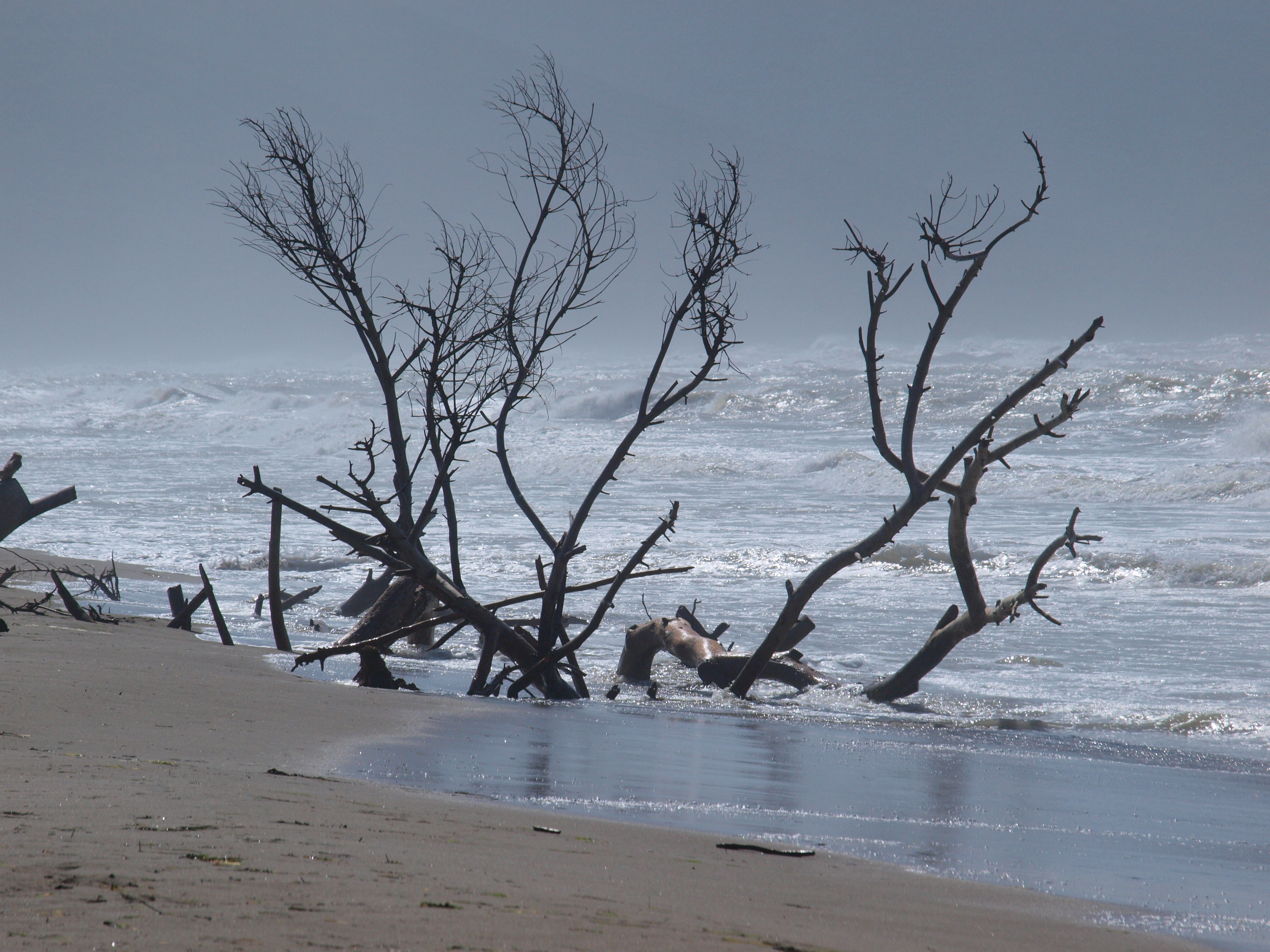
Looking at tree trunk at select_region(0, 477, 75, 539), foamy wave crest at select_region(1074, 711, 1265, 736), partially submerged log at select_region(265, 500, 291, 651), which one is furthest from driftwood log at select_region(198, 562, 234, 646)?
foamy wave crest at select_region(1074, 711, 1265, 736)

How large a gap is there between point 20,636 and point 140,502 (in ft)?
62.2

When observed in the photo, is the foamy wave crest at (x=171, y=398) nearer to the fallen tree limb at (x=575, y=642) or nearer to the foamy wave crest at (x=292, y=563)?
the foamy wave crest at (x=292, y=563)

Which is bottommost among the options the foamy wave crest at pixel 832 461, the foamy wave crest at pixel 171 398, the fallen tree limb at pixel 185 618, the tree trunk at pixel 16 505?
the fallen tree limb at pixel 185 618

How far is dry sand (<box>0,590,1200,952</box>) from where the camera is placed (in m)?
1.64

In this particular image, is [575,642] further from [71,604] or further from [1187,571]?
[1187,571]

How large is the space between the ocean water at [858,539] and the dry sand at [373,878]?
0.49 m

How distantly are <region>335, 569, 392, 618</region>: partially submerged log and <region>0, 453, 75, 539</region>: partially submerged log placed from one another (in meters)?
2.92

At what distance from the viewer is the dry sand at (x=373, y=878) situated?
5.40ft

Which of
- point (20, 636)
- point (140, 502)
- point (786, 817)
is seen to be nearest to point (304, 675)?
point (20, 636)

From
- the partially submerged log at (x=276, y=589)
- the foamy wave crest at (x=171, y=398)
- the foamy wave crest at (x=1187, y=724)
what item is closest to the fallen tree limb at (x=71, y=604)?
the partially submerged log at (x=276, y=589)

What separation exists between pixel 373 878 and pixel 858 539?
58.2 ft

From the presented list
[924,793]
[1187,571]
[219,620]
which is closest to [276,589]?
[219,620]

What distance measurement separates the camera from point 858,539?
19125mm

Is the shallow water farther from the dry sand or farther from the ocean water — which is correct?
the dry sand
